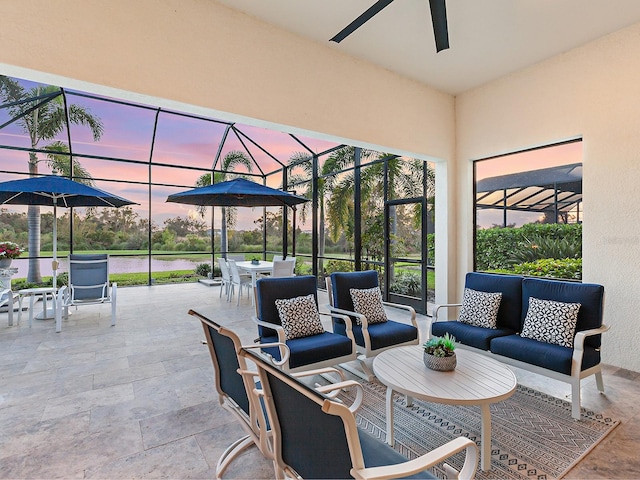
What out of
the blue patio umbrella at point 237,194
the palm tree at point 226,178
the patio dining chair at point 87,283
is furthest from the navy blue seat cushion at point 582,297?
the palm tree at point 226,178

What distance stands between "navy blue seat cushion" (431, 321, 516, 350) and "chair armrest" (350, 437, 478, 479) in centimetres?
225

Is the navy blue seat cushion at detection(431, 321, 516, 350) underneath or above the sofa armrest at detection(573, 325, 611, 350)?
underneath

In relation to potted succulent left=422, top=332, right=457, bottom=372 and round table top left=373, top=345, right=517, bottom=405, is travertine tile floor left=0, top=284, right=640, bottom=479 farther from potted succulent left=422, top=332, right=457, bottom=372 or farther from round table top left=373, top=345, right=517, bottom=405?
potted succulent left=422, top=332, right=457, bottom=372

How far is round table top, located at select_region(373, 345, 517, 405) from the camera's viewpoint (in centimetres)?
222

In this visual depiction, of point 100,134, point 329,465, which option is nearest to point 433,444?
point 329,465

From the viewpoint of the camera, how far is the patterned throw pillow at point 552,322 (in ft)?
10.4

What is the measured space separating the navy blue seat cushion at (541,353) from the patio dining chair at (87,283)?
5.44 metres

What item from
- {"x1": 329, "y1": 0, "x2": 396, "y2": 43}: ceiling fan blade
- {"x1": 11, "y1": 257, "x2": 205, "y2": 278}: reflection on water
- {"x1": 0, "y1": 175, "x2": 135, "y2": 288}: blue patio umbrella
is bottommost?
{"x1": 11, "y1": 257, "x2": 205, "y2": 278}: reflection on water

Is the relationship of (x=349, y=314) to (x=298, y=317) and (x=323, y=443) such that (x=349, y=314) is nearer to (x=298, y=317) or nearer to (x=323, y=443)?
A: (x=298, y=317)

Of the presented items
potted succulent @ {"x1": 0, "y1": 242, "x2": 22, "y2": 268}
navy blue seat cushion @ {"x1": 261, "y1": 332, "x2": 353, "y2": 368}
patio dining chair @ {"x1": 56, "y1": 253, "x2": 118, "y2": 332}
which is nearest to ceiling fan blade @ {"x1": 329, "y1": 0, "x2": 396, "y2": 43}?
navy blue seat cushion @ {"x1": 261, "y1": 332, "x2": 353, "y2": 368}

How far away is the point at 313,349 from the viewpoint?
3.15 m

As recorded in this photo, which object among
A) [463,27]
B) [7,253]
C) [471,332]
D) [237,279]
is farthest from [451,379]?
[7,253]

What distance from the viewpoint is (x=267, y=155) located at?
10289mm

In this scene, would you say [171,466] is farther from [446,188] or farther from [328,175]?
[328,175]
